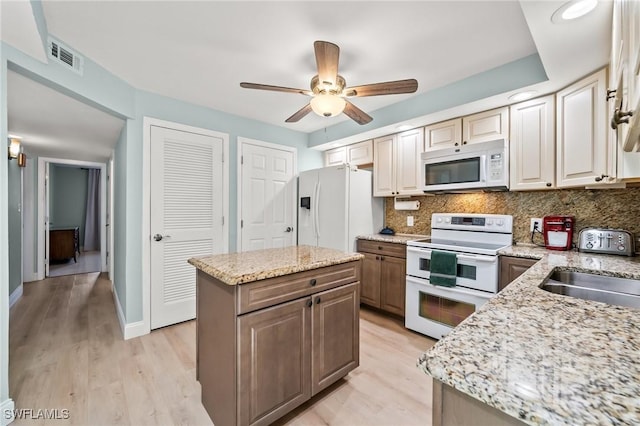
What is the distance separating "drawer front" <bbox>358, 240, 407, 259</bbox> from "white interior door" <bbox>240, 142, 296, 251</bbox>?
118 centimetres

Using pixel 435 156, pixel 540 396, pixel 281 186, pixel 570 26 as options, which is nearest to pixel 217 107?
pixel 281 186

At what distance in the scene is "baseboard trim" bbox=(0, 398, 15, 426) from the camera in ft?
5.14

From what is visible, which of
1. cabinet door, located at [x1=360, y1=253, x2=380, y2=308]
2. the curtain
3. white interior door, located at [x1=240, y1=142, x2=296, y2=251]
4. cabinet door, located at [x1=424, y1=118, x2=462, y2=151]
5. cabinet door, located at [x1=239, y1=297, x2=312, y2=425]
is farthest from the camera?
the curtain

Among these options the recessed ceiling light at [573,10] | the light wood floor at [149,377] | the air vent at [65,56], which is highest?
the air vent at [65,56]

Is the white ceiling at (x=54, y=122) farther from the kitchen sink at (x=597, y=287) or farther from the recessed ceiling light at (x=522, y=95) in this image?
the recessed ceiling light at (x=522, y=95)

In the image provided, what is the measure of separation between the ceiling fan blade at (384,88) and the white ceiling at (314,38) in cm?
34

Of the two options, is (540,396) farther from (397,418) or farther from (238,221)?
(238,221)

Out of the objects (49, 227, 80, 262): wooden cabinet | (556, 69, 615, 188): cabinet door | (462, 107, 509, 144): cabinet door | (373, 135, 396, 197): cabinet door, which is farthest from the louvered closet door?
(49, 227, 80, 262): wooden cabinet

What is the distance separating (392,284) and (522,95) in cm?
213

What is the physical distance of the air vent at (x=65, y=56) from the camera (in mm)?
1938

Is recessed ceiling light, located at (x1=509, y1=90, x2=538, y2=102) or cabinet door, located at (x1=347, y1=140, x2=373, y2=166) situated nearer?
recessed ceiling light, located at (x1=509, y1=90, x2=538, y2=102)

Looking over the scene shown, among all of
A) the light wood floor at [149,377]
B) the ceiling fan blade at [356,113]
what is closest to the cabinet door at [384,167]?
the ceiling fan blade at [356,113]

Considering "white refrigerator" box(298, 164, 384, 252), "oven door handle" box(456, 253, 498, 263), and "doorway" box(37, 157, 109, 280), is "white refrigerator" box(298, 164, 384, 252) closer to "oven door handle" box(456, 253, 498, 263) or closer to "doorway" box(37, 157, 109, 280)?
"oven door handle" box(456, 253, 498, 263)

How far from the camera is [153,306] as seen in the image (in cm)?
288
